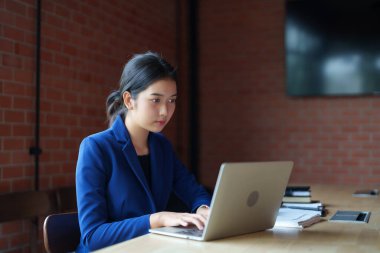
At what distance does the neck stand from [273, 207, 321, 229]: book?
62cm

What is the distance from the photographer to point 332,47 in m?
4.20

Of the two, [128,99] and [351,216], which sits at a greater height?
[128,99]

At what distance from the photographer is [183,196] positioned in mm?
2102

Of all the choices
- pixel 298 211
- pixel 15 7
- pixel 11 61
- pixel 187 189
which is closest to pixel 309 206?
pixel 298 211

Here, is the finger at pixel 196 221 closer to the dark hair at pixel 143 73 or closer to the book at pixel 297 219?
the book at pixel 297 219

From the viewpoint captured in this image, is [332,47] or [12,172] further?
[332,47]

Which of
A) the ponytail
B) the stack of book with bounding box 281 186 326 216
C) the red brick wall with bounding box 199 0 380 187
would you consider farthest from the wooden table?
the red brick wall with bounding box 199 0 380 187

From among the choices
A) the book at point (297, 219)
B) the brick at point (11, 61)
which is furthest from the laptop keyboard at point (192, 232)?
the brick at point (11, 61)

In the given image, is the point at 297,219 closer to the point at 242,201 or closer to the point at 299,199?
the point at 242,201

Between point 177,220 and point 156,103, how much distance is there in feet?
1.64

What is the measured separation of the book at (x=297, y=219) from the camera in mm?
1622

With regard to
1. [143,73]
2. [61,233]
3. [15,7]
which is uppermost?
[15,7]

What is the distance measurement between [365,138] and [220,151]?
1.33m

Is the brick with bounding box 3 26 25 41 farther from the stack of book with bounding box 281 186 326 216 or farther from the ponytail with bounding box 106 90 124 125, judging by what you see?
the stack of book with bounding box 281 186 326 216
